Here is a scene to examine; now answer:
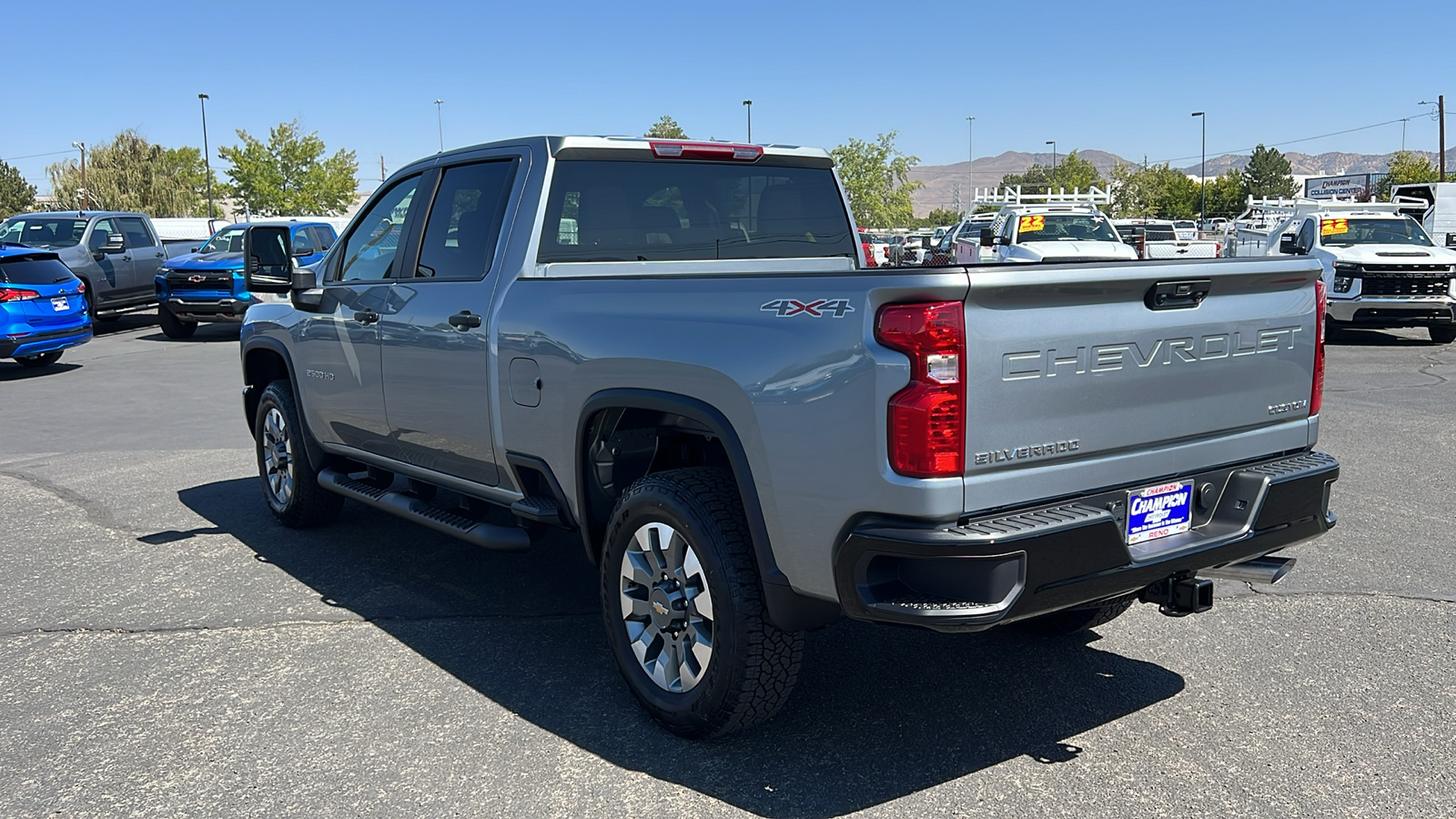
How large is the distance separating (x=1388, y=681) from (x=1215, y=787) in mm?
1207

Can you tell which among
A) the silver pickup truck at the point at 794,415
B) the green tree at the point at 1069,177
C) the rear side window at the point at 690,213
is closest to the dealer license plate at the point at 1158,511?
the silver pickup truck at the point at 794,415

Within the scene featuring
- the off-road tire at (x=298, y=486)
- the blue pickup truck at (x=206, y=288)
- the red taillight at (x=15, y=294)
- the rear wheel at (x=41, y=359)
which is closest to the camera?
the off-road tire at (x=298, y=486)

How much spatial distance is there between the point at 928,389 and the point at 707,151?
2510 millimetres

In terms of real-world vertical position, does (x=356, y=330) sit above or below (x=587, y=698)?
above

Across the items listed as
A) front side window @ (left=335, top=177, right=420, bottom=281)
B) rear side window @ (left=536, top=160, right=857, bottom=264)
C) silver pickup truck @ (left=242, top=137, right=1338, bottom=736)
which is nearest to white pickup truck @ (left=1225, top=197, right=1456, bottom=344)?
rear side window @ (left=536, top=160, right=857, bottom=264)

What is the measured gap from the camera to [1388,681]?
427 centimetres

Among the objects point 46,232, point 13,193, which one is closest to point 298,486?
point 46,232

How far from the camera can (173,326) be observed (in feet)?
64.3

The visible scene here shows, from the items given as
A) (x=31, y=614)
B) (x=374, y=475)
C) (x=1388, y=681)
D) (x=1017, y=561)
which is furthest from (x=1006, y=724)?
(x=31, y=614)

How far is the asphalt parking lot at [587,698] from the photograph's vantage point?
354cm

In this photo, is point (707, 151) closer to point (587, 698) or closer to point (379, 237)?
point (379, 237)

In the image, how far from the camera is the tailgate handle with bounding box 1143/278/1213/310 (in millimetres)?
3490

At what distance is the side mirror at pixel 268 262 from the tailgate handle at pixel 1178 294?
4.40 meters

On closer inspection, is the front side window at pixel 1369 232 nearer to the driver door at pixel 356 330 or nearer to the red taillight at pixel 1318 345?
the red taillight at pixel 1318 345
